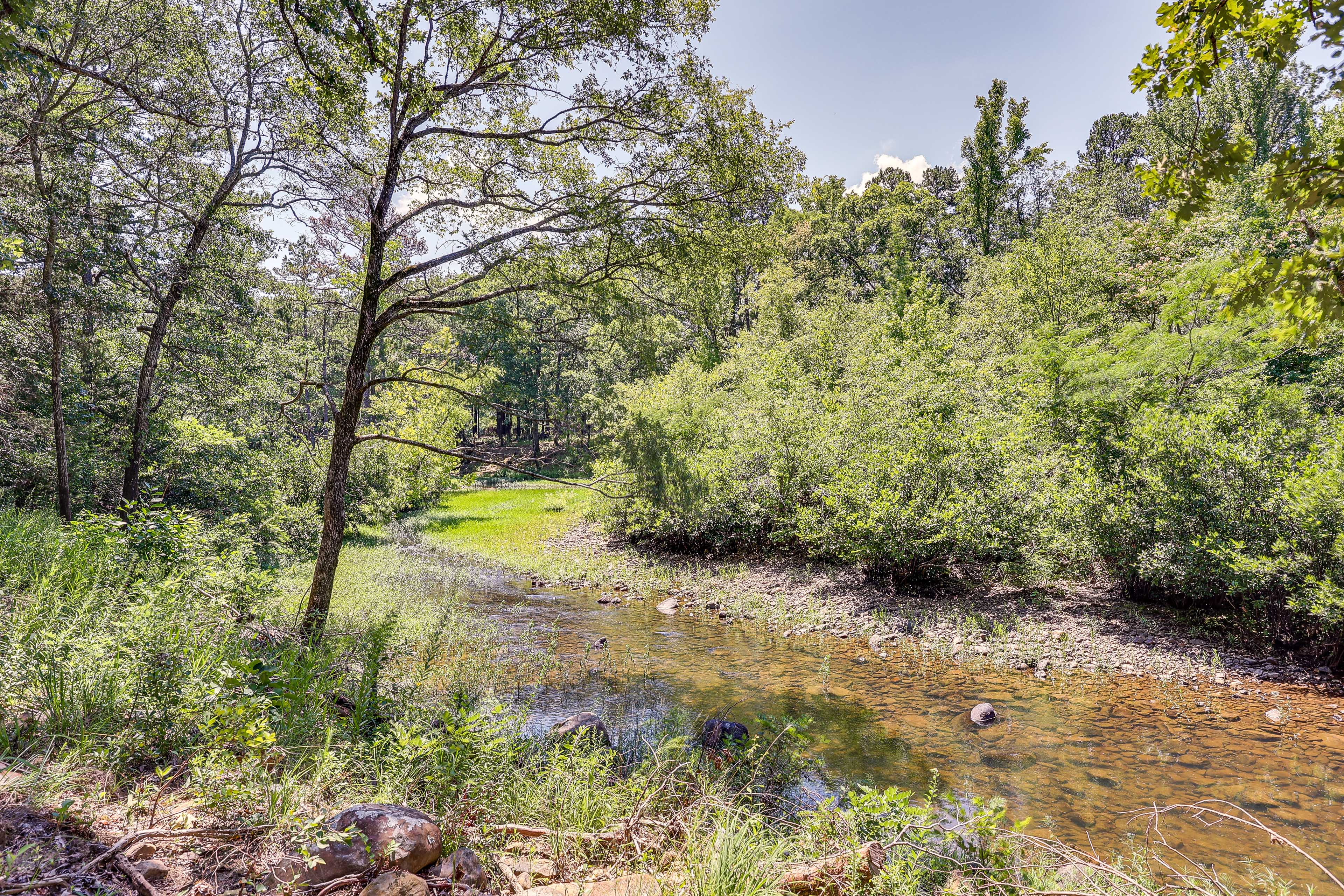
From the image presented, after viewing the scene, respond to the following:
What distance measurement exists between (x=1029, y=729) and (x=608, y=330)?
7558mm

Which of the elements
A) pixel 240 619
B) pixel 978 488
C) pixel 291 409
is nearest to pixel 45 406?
pixel 291 409

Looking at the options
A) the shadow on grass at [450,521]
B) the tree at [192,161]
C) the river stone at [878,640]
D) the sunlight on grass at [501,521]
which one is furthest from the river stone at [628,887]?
the shadow on grass at [450,521]

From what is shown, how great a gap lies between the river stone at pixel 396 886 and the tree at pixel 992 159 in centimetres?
3938

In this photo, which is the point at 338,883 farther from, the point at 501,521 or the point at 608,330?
the point at 501,521

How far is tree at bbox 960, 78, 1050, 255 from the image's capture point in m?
31.2

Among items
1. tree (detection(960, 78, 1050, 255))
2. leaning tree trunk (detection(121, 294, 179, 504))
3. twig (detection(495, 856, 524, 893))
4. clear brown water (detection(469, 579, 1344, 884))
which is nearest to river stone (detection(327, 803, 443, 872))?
twig (detection(495, 856, 524, 893))

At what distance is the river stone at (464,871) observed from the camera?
3264 mm

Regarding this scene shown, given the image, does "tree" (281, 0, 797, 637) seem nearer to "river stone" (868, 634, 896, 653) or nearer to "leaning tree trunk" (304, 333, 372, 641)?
"leaning tree trunk" (304, 333, 372, 641)

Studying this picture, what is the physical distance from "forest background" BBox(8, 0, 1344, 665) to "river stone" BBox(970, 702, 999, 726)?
440 centimetres

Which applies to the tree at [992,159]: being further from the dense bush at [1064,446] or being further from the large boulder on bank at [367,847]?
the large boulder on bank at [367,847]

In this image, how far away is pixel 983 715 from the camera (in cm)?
747

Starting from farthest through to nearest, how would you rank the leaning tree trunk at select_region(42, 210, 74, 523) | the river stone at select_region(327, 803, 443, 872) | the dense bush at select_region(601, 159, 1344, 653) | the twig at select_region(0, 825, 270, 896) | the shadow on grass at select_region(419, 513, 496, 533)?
1. the shadow on grass at select_region(419, 513, 496, 533)
2. the leaning tree trunk at select_region(42, 210, 74, 523)
3. the dense bush at select_region(601, 159, 1344, 653)
4. the river stone at select_region(327, 803, 443, 872)
5. the twig at select_region(0, 825, 270, 896)

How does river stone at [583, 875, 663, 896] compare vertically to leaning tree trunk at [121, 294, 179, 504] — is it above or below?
below

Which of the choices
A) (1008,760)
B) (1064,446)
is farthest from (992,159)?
(1008,760)
